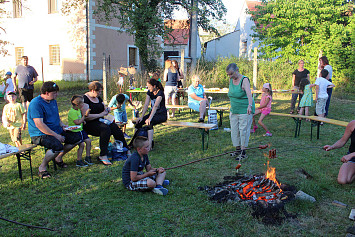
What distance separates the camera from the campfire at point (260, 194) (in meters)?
3.66

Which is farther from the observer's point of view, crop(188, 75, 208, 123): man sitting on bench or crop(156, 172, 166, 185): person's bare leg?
crop(188, 75, 208, 123): man sitting on bench

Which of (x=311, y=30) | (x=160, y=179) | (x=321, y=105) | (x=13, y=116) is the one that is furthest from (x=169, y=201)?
(x=311, y=30)

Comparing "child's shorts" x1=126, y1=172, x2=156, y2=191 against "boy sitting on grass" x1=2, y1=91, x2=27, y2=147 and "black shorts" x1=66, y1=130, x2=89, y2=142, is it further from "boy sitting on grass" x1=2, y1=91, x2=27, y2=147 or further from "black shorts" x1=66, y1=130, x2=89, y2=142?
"boy sitting on grass" x1=2, y1=91, x2=27, y2=147

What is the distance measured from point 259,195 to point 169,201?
1.21 m

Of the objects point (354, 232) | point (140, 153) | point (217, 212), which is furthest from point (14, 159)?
point (354, 232)

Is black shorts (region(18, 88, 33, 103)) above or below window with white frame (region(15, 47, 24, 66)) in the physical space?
below

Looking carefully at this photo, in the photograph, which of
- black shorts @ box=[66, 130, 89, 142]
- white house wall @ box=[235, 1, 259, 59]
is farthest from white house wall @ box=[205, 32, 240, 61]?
black shorts @ box=[66, 130, 89, 142]

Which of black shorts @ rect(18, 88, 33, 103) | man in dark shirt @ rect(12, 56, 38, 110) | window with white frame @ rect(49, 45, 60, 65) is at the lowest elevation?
black shorts @ rect(18, 88, 33, 103)

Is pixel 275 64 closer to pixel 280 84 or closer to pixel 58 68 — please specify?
pixel 280 84

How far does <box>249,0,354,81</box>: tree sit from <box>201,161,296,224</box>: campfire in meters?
14.0

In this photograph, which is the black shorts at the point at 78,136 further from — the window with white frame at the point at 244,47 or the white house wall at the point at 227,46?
the window with white frame at the point at 244,47

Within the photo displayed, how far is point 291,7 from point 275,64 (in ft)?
10.0

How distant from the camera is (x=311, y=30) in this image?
16797mm

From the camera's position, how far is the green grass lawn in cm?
340
